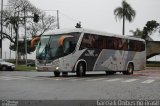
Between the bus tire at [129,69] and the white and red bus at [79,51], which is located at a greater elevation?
the white and red bus at [79,51]

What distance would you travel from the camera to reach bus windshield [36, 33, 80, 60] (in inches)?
1125

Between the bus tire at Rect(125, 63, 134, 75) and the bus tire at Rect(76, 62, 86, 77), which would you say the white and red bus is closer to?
the bus tire at Rect(76, 62, 86, 77)

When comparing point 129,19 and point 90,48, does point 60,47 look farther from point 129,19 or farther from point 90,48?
point 129,19

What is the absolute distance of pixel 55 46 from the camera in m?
28.8

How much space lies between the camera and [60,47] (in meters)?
28.5

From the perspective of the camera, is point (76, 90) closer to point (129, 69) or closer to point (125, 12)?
point (129, 69)

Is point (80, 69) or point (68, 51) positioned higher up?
point (68, 51)

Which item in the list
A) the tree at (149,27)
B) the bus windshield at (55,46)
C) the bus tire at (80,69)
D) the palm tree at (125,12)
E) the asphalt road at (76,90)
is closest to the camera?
the asphalt road at (76,90)

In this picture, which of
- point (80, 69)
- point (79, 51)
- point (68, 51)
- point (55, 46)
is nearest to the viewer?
point (55, 46)

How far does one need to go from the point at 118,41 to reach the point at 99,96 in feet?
64.4

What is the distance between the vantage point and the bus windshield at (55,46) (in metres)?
28.6

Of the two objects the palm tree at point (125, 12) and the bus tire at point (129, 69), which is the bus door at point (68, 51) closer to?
the bus tire at point (129, 69)

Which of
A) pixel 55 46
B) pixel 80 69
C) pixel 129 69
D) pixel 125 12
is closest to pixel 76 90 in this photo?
pixel 55 46

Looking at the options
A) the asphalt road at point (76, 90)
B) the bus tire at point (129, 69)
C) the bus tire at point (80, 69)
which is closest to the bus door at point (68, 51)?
the bus tire at point (80, 69)
